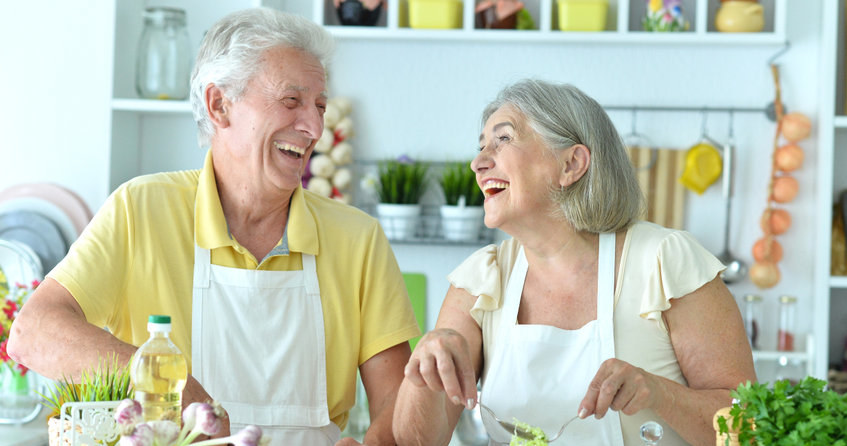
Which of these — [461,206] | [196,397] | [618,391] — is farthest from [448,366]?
A: [461,206]

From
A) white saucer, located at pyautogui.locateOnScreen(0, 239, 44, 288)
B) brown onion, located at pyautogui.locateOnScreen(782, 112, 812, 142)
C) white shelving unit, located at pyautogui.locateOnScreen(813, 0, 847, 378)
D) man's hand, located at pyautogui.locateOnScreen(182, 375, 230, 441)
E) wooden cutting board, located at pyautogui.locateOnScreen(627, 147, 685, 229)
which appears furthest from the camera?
wooden cutting board, located at pyautogui.locateOnScreen(627, 147, 685, 229)

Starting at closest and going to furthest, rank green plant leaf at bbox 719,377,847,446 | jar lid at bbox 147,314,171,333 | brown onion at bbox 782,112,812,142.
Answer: green plant leaf at bbox 719,377,847,446 < jar lid at bbox 147,314,171,333 < brown onion at bbox 782,112,812,142

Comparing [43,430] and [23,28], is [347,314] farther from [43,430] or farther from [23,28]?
[23,28]

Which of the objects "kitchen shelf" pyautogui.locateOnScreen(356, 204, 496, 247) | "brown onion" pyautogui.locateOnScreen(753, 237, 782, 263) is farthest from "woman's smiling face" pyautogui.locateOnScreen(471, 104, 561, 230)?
"brown onion" pyautogui.locateOnScreen(753, 237, 782, 263)

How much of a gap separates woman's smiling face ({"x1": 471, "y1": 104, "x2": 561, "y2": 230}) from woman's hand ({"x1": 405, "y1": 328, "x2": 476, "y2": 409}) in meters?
0.33

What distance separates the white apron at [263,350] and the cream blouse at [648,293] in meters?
0.31

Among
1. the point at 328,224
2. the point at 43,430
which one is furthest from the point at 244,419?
the point at 43,430

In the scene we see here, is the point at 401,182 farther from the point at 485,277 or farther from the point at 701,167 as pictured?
the point at 485,277

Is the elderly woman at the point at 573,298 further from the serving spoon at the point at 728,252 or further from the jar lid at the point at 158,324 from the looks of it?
the serving spoon at the point at 728,252

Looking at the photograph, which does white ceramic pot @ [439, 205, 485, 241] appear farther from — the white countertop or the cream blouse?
the white countertop

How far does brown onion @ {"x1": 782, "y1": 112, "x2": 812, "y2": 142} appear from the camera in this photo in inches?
103

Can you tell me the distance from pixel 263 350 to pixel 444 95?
1407 millimetres

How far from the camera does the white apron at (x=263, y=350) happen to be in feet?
5.17

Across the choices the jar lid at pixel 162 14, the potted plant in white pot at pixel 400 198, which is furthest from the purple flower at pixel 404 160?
the jar lid at pixel 162 14
